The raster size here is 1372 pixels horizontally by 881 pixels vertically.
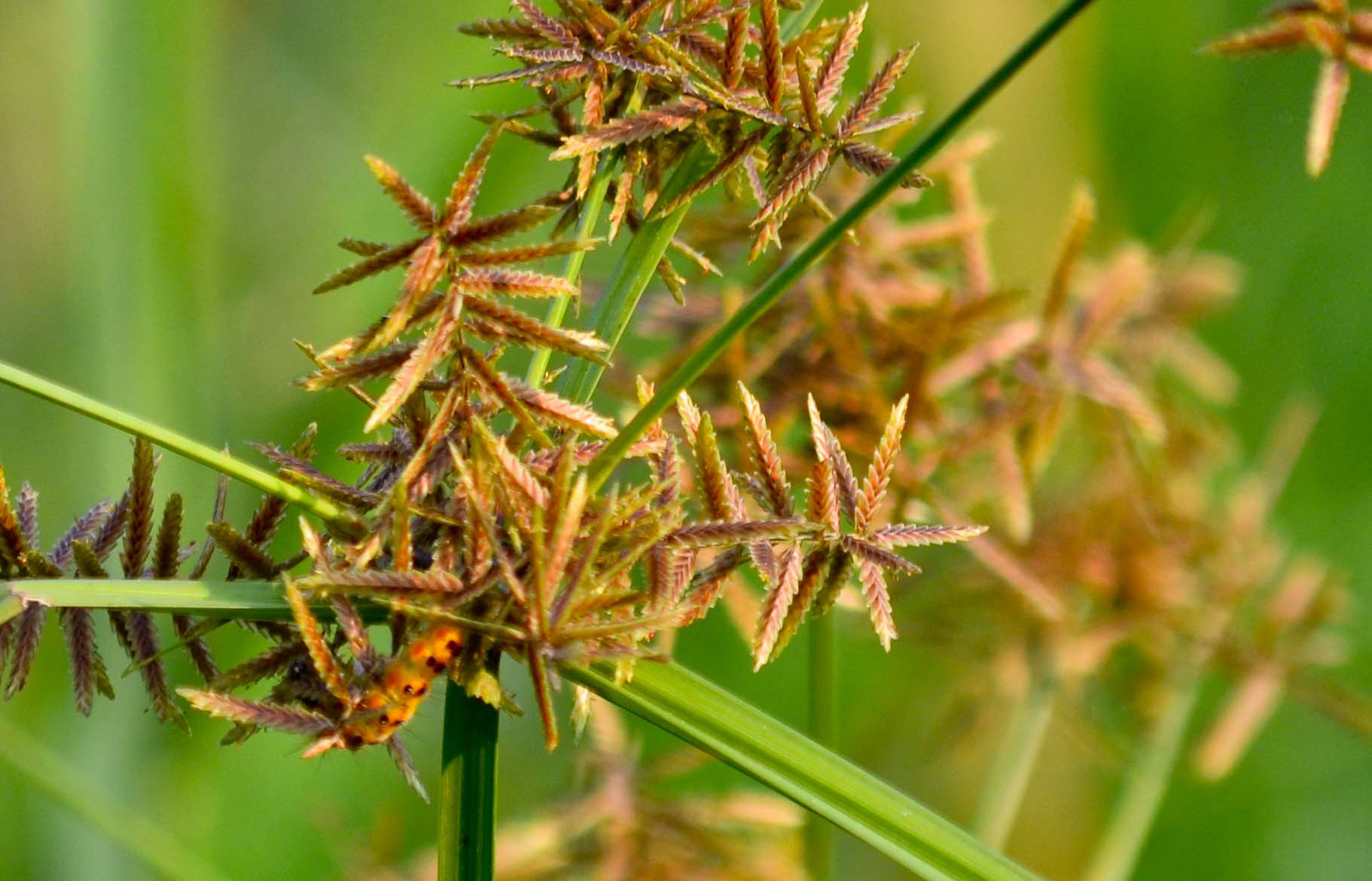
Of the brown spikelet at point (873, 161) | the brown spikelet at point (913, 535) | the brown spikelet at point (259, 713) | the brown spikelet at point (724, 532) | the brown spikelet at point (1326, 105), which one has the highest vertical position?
the brown spikelet at point (1326, 105)

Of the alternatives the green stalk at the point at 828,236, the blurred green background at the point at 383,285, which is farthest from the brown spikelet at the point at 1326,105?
the blurred green background at the point at 383,285

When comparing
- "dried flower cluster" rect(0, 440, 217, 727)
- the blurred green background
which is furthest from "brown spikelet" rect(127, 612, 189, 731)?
the blurred green background

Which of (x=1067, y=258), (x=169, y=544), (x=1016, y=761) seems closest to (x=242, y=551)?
(x=169, y=544)

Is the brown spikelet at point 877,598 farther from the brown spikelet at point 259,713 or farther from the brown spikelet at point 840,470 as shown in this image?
the brown spikelet at point 259,713

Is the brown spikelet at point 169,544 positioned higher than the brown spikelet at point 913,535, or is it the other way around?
the brown spikelet at point 913,535

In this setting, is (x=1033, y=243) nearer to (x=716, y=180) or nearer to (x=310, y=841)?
(x=310, y=841)

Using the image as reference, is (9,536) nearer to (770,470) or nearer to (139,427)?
(139,427)

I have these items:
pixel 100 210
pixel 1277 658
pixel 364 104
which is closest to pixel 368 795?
pixel 100 210
